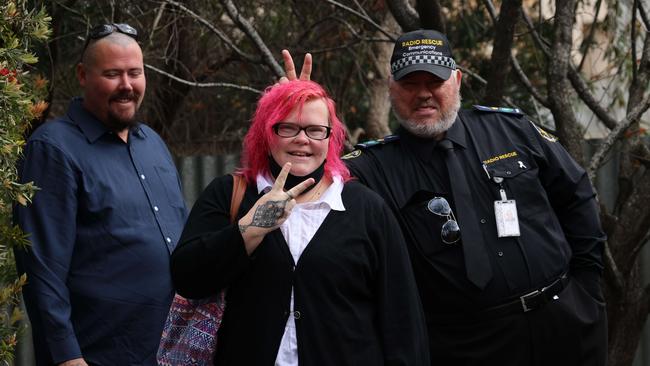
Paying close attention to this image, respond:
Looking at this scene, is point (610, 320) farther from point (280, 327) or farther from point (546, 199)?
point (280, 327)

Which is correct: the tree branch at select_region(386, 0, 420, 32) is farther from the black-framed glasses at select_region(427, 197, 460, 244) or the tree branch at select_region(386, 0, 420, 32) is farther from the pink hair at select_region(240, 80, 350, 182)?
the pink hair at select_region(240, 80, 350, 182)

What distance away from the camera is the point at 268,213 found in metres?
→ 3.38

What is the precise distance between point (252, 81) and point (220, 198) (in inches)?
193

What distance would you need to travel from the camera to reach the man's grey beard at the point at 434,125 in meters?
4.26

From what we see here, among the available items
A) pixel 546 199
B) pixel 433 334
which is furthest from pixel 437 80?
pixel 433 334

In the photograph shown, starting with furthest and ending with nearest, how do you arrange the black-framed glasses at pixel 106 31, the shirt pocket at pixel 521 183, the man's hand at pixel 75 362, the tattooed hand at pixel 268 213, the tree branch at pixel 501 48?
the tree branch at pixel 501 48, the black-framed glasses at pixel 106 31, the shirt pocket at pixel 521 183, the man's hand at pixel 75 362, the tattooed hand at pixel 268 213

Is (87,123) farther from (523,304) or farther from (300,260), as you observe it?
(523,304)

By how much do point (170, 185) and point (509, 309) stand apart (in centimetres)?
144

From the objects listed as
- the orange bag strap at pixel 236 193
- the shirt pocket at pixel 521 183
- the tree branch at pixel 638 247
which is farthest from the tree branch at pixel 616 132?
the orange bag strap at pixel 236 193

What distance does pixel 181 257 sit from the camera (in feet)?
11.4

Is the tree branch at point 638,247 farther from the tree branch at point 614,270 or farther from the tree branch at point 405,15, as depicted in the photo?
the tree branch at point 405,15

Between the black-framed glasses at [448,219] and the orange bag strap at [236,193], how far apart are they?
2.81 feet

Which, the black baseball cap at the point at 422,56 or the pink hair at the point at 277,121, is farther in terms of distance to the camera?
the black baseball cap at the point at 422,56

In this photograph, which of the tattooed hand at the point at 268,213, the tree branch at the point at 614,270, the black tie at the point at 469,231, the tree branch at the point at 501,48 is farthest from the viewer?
the tree branch at the point at 614,270
